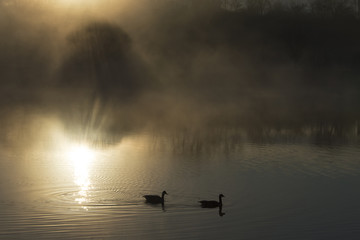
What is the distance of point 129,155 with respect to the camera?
28734 millimetres

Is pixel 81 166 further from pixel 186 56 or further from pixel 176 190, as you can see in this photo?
pixel 186 56

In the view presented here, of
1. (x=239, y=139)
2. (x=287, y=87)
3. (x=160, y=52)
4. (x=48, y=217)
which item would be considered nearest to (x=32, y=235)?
(x=48, y=217)

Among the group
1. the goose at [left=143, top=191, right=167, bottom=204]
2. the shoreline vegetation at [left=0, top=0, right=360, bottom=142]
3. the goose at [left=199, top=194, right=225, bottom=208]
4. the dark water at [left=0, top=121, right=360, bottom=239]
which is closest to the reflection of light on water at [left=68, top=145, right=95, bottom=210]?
the dark water at [left=0, top=121, right=360, bottom=239]

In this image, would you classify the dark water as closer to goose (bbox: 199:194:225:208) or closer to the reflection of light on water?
the reflection of light on water

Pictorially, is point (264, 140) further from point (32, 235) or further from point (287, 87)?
point (287, 87)

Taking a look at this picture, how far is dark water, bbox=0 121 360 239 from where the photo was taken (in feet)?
56.5

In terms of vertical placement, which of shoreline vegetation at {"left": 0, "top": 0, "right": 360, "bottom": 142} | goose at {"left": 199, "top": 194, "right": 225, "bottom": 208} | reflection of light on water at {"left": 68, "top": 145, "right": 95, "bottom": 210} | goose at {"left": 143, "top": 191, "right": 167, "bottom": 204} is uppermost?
shoreline vegetation at {"left": 0, "top": 0, "right": 360, "bottom": 142}

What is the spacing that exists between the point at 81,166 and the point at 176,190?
5.47 metres

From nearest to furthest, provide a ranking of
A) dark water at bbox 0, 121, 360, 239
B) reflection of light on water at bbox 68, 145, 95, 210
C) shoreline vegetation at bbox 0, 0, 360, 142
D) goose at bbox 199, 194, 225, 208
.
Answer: dark water at bbox 0, 121, 360, 239, goose at bbox 199, 194, 225, 208, reflection of light on water at bbox 68, 145, 95, 210, shoreline vegetation at bbox 0, 0, 360, 142

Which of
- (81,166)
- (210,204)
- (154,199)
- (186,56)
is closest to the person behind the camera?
(210,204)

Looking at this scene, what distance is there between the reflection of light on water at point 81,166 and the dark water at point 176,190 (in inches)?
1.3

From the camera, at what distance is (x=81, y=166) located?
84.1 ft

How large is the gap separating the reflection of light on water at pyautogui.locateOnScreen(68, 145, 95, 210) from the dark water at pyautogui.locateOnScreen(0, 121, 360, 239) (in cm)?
3

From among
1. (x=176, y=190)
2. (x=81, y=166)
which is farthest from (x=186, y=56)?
(x=176, y=190)
